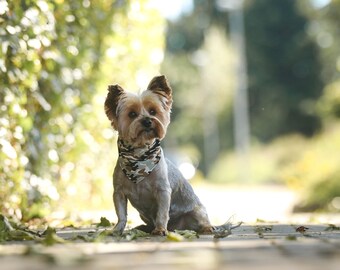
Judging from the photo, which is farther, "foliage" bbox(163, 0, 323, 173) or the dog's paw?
"foliage" bbox(163, 0, 323, 173)

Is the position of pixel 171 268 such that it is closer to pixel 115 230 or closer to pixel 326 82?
pixel 115 230

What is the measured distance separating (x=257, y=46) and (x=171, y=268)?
60.9 m

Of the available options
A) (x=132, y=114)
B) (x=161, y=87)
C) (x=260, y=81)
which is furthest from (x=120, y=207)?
(x=260, y=81)

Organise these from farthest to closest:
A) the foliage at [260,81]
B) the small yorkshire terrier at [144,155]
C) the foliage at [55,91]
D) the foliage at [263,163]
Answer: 1. the foliage at [260,81]
2. the foliage at [263,163]
3. the foliage at [55,91]
4. the small yorkshire terrier at [144,155]

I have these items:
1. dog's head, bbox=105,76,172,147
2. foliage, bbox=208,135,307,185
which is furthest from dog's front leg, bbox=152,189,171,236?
foliage, bbox=208,135,307,185

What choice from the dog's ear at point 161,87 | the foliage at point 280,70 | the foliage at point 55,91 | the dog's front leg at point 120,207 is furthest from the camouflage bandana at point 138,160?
the foliage at point 280,70

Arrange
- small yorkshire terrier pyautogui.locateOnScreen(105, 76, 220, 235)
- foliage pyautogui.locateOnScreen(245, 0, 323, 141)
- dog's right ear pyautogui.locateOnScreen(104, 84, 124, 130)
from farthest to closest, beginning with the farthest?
foliage pyautogui.locateOnScreen(245, 0, 323, 141)
dog's right ear pyautogui.locateOnScreen(104, 84, 124, 130)
small yorkshire terrier pyautogui.locateOnScreen(105, 76, 220, 235)

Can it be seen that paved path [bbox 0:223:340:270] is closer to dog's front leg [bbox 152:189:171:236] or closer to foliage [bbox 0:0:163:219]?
dog's front leg [bbox 152:189:171:236]

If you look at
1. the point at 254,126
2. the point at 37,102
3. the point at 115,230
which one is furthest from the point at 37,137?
the point at 254,126

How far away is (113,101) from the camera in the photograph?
270 inches

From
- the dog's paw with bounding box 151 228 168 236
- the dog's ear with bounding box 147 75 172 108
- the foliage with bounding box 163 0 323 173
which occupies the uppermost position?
the foliage with bounding box 163 0 323 173

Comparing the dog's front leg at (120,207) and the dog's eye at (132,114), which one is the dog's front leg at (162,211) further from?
the dog's eye at (132,114)

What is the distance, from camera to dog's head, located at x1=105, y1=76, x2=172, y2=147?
260 inches

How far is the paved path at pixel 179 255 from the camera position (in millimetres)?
4008
